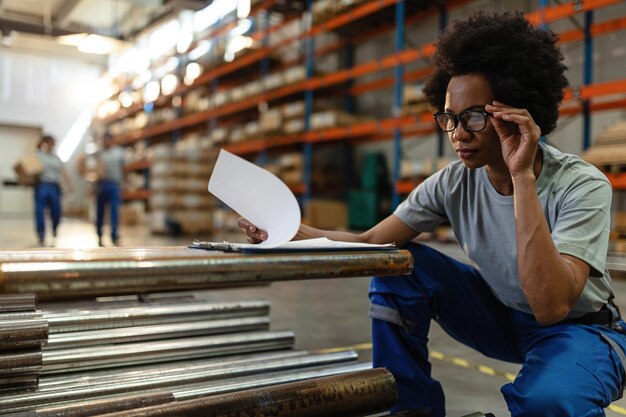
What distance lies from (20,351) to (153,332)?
1115 mm

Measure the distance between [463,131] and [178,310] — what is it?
6.39 feet

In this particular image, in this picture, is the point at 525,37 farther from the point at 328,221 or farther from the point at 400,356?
the point at 328,221

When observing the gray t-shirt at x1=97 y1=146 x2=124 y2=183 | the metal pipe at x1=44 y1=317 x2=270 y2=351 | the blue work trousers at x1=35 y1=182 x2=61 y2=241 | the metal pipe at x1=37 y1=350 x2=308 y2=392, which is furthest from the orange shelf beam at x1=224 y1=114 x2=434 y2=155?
the metal pipe at x1=37 y1=350 x2=308 y2=392

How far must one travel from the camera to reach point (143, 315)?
283 cm

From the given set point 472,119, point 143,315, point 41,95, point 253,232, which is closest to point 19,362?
point 253,232

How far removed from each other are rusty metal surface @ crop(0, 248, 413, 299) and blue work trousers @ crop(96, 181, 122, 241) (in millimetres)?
7526

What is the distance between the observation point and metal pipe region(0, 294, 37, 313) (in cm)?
190

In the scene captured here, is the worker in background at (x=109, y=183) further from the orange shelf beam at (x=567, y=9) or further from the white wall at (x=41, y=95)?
the white wall at (x=41, y=95)

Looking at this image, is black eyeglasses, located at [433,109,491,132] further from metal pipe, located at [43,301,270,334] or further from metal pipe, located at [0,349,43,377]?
metal pipe, located at [43,301,270,334]

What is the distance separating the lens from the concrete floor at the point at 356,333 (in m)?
2.14

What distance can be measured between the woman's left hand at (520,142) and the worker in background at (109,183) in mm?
7493

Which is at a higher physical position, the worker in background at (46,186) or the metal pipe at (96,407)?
the worker in background at (46,186)

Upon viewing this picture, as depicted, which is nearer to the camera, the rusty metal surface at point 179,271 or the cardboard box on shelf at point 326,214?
the rusty metal surface at point 179,271

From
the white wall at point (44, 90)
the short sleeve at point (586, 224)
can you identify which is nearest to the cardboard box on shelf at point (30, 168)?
the short sleeve at point (586, 224)
